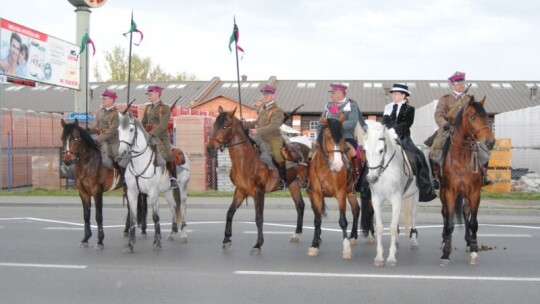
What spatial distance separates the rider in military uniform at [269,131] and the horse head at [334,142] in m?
1.13

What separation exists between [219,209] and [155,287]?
998 cm

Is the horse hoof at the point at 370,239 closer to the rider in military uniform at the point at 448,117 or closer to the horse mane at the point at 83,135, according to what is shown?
the rider in military uniform at the point at 448,117

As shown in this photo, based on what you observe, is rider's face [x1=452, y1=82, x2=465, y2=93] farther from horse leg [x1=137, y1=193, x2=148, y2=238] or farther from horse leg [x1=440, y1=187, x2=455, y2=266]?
horse leg [x1=137, y1=193, x2=148, y2=238]

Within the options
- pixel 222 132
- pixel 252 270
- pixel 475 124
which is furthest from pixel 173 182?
pixel 475 124

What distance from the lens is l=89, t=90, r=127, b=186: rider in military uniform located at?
10578mm

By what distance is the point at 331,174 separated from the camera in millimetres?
9547

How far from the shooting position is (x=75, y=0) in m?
30.2

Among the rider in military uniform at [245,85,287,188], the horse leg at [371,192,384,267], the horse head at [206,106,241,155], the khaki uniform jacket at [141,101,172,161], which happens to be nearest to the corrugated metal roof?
the khaki uniform jacket at [141,101,172,161]

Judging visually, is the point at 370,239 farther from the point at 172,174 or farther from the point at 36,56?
the point at 36,56

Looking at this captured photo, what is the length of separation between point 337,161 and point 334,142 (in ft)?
1.00

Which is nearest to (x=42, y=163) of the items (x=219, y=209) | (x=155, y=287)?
(x=219, y=209)

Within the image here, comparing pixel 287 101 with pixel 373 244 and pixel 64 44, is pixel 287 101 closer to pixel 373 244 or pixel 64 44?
pixel 64 44

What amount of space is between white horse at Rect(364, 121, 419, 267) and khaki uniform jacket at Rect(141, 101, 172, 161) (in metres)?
3.91

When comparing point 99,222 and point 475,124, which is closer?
point 475,124
